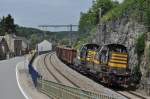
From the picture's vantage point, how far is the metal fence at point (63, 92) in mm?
18484

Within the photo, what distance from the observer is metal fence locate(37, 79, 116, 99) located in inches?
728

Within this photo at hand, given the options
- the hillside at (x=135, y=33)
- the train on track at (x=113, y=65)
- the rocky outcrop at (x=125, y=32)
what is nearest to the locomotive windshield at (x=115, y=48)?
the train on track at (x=113, y=65)

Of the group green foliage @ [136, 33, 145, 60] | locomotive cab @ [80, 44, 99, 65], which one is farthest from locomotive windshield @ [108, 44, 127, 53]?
locomotive cab @ [80, 44, 99, 65]

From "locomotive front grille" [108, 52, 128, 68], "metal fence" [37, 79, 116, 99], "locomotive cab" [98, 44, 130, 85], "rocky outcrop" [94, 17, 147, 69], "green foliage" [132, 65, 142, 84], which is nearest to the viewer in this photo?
"metal fence" [37, 79, 116, 99]

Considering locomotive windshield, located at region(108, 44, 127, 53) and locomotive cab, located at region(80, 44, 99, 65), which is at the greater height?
locomotive windshield, located at region(108, 44, 127, 53)

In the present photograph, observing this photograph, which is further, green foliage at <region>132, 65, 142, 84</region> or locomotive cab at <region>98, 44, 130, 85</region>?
green foliage at <region>132, 65, 142, 84</region>

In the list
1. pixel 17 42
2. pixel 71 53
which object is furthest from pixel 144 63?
pixel 17 42

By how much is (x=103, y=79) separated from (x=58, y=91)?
16.2 metres

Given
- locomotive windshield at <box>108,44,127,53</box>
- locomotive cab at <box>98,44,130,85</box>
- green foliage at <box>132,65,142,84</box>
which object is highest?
locomotive windshield at <box>108,44,127,53</box>

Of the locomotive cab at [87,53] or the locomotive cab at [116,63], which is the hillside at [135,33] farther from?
the locomotive cab at [87,53]

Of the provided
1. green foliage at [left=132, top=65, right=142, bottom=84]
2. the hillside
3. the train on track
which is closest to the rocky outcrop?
the hillside

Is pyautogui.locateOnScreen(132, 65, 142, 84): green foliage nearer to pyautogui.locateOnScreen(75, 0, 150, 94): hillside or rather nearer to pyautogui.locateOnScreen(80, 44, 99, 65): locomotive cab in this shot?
pyautogui.locateOnScreen(75, 0, 150, 94): hillside

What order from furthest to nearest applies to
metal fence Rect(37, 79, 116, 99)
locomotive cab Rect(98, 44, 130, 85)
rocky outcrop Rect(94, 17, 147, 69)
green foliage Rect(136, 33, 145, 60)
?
rocky outcrop Rect(94, 17, 147, 69) → green foliage Rect(136, 33, 145, 60) → locomotive cab Rect(98, 44, 130, 85) → metal fence Rect(37, 79, 116, 99)

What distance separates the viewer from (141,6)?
49625mm
